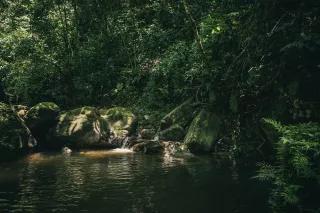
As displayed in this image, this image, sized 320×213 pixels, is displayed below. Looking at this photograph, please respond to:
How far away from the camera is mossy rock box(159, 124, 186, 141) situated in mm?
23797

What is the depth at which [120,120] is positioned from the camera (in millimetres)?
27125

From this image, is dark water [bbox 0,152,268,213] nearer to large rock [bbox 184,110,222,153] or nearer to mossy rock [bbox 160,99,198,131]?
large rock [bbox 184,110,222,153]

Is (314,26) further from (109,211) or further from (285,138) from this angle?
(109,211)

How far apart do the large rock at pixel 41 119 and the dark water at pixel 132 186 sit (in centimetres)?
529

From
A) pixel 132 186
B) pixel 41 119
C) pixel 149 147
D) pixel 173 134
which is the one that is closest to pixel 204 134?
pixel 149 147

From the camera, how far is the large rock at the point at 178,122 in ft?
78.4

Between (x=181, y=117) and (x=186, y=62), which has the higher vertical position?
(x=186, y=62)

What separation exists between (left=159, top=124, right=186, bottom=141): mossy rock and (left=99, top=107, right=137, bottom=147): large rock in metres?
2.48

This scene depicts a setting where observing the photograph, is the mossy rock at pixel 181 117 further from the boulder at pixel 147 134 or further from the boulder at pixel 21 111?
the boulder at pixel 21 111

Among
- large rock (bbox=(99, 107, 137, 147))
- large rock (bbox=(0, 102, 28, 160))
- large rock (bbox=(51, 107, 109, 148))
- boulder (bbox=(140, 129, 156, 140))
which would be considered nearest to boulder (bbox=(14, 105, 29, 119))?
large rock (bbox=(51, 107, 109, 148))

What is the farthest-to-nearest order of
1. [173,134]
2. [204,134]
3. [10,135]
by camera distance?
[173,134] → [10,135] → [204,134]

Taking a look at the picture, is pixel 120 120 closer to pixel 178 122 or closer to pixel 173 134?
pixel 178 122

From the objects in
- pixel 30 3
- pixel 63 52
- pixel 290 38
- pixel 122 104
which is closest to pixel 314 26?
pixel 290 38

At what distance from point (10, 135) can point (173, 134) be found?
307 inches
